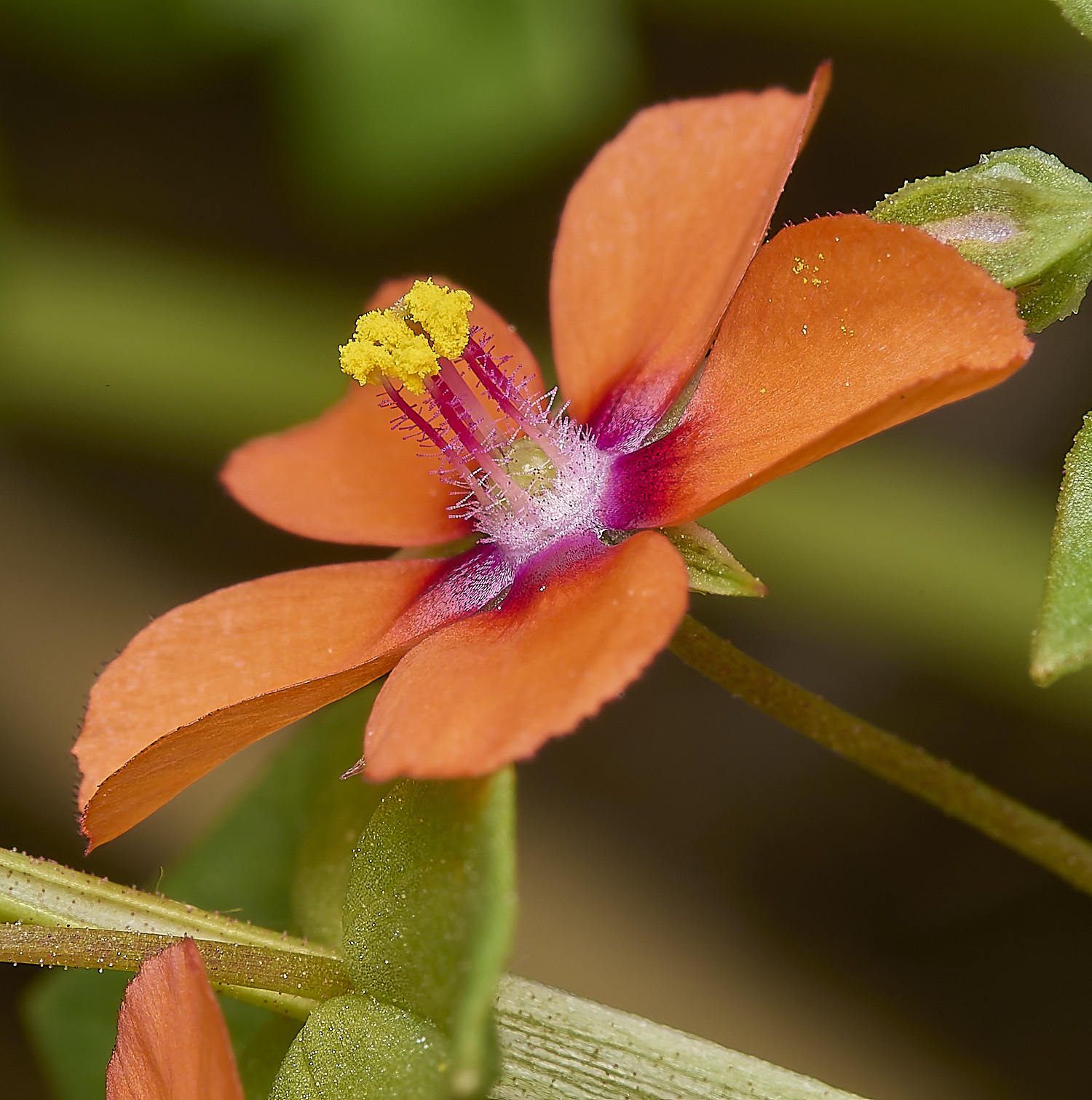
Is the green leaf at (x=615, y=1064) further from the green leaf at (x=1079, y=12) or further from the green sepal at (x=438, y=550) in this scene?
the green leaf at (x=1079, y=12)

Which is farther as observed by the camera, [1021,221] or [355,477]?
[355,477]

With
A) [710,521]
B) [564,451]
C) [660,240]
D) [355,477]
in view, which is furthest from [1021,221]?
[710,521]

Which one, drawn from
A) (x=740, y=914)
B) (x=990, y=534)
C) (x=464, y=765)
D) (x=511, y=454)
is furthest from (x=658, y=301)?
(x=740, y=914)

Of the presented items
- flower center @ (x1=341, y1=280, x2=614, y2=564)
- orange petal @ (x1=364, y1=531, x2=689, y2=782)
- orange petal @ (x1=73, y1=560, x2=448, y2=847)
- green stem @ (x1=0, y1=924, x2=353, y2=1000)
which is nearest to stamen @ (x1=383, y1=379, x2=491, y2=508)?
flower center @ (x1=341, y1=280, x2=614, y2=564)

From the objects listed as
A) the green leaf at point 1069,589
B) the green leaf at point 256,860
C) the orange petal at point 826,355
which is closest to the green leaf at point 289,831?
the green leaf at point 256,860

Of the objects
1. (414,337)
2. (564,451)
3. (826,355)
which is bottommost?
(826,355)

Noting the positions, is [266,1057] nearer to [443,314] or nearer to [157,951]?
[157,951]

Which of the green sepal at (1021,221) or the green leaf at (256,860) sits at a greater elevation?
the green leaf at (256,860)
